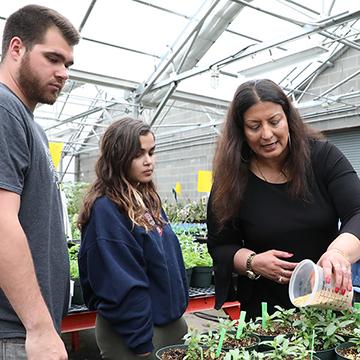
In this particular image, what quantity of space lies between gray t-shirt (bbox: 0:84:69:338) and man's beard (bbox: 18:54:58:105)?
4 centimetres

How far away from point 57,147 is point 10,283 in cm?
246

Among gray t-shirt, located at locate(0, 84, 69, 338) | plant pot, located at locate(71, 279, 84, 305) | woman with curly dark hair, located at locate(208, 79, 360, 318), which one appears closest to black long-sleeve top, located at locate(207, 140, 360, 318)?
woman with curly dark hair, located at locate(208, 79, 360, 318)

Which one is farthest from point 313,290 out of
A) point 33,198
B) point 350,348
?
point 33,198

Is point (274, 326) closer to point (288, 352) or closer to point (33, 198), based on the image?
point (288, 352)

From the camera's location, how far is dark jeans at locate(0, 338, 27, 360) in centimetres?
101

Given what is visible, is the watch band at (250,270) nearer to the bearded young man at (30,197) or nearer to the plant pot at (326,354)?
the plant pot at (326,354)

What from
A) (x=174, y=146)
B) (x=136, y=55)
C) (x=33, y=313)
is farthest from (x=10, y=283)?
(x=174, y=146)

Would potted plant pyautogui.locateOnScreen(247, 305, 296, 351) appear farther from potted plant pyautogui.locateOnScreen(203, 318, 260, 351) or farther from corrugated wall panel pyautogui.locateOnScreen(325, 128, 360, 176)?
corrugated wall panel pyautogui.locateOnScreen(325, 128, 360, 176)

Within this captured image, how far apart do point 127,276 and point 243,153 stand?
570 mm

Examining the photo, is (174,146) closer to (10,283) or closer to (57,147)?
(57,147)

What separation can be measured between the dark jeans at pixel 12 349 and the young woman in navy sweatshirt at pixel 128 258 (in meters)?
0.48

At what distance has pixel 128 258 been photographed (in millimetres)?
1501

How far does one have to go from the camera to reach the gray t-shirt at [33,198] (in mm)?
985

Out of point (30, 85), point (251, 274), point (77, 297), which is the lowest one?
point (77, 297)
